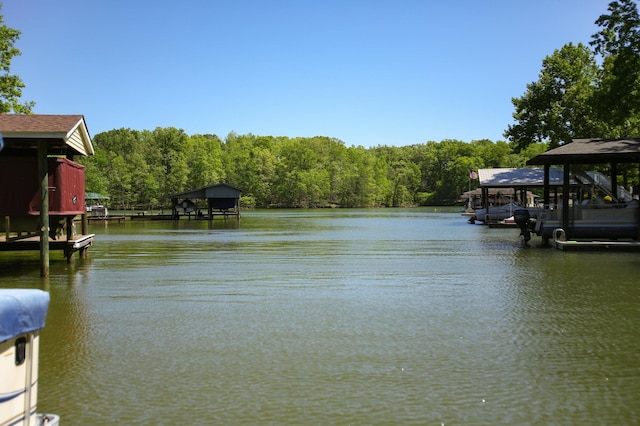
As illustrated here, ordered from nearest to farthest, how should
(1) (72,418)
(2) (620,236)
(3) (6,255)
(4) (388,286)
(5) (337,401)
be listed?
(1) (72,418) < (5) (337,401) < (4) (388,286) < (3) (6,255) < (2) (620,236)

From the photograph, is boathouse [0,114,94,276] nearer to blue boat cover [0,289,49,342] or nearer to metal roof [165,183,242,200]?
blue boat cover [0,289,49,342]

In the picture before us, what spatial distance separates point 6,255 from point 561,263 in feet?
64.1

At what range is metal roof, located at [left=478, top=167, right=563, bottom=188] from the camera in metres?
42.6

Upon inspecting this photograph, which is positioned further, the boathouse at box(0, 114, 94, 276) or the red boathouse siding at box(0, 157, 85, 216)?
the red boathouse siding at box(0, 157, 85, 216)

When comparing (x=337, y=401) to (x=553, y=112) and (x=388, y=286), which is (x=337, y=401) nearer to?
(x=388, y=286)

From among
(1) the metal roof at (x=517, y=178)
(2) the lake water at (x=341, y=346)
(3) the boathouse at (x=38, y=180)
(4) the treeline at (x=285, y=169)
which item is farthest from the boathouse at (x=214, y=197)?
(4) the treeline at (x=285, y=169)

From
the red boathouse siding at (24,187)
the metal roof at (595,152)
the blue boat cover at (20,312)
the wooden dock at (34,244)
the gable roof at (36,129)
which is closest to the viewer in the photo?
the blue boat cover at (20,312)

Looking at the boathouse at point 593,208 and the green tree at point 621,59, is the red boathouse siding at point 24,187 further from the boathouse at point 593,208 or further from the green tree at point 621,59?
the green tree at point 621,59

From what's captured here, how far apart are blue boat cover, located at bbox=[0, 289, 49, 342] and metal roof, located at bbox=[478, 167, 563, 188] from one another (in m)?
40.4

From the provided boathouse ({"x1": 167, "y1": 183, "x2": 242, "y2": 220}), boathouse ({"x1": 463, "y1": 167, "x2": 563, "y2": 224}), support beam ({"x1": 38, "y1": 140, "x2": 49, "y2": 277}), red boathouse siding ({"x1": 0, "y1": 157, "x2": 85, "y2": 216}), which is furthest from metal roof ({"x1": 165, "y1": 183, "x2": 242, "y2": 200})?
support beam ({"x1": 38, "y1": 140, "x2": 49, "y2": 277})

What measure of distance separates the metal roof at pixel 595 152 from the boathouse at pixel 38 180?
685 inches

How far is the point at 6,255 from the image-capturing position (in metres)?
23.2

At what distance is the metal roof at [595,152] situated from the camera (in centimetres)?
2357

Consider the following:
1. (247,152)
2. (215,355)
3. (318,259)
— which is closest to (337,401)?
(215,355)
